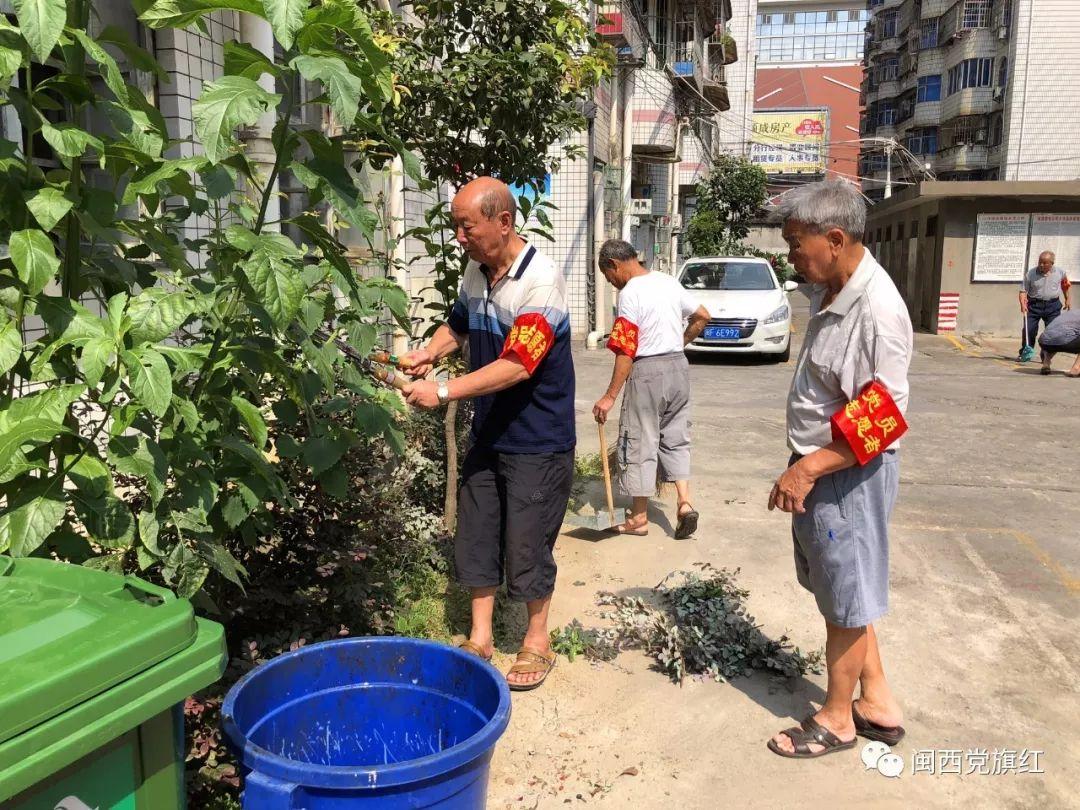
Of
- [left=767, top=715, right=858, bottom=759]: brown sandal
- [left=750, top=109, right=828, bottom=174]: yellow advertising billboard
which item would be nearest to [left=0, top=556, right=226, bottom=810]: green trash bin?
[left=767, top=715, right=858, bottom=759]: brown sandal

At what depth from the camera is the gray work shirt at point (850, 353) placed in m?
2.73

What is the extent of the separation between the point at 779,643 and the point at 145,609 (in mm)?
2930

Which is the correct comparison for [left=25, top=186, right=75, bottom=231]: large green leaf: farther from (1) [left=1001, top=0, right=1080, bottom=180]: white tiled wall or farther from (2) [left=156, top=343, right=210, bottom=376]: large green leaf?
(1) [left=1001, top=0, right=1080, bottom=180]: white tiled wall

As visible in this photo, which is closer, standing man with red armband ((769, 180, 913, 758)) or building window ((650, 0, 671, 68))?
standing man with red armband ((769, 180, 913, 758))

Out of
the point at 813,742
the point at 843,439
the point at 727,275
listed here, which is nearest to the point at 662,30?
the point at 727,275

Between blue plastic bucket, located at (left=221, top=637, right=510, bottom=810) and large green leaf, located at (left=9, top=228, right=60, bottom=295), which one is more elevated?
large green leaf, located at (left=9, top=228, right=60, bottom=295)

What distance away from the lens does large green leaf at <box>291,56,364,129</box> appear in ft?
5.49

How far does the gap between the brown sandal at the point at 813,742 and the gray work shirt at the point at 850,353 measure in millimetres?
991

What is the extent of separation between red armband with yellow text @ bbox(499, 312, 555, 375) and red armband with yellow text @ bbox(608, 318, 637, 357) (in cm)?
213

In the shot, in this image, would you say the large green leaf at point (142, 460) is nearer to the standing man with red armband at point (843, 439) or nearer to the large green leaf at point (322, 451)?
the large green leaf at point (322, 451)

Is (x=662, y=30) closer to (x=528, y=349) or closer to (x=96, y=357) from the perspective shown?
(x=528, y=349)

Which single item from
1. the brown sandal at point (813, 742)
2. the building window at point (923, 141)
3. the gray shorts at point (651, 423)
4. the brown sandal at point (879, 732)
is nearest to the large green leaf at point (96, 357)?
the brown sandal at point (813, 742)

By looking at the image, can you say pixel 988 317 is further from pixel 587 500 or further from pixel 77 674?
pixel 77 674

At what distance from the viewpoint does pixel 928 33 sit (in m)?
47.6
